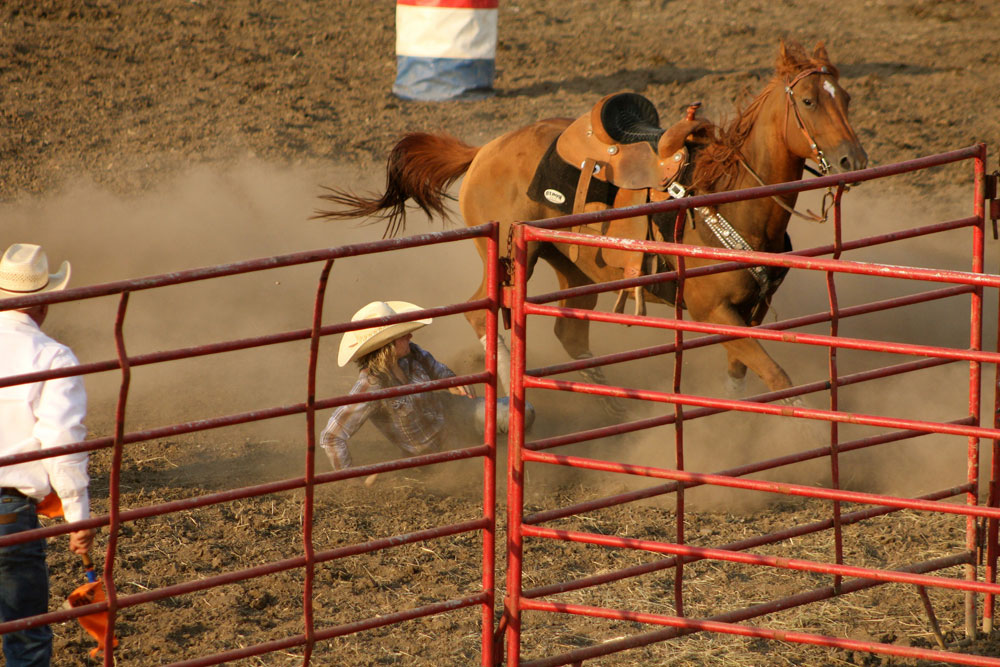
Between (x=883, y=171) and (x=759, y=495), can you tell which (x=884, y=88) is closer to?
(x=759, y=495)

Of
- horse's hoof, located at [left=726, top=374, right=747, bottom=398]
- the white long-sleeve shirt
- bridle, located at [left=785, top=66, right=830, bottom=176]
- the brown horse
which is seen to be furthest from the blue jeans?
bridle, located at [left=785, top=66, right=830, bottom=176]

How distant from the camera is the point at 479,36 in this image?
433 inches

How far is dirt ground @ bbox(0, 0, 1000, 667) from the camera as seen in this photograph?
4.10 metres

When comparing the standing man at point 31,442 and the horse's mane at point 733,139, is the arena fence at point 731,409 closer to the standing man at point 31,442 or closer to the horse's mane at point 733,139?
the standing man at point 31,442

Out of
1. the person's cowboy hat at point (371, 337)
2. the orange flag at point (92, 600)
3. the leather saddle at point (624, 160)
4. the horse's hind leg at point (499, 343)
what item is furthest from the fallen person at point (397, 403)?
the orange flag at point (92, 600)

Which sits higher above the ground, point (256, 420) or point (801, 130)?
point (801, 130)

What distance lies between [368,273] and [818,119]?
387cm

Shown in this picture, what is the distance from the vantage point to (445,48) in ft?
36.2

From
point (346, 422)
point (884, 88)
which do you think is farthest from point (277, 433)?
point (884, 88)

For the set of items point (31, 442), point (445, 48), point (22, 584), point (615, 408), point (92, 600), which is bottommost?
point (615, 408)

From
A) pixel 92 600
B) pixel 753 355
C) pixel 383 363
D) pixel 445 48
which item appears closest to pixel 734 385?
pixel 753 355

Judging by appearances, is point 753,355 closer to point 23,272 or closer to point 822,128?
point 822,128

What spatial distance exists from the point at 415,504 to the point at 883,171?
2.59 metres

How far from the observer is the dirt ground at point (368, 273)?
13.5 ft
